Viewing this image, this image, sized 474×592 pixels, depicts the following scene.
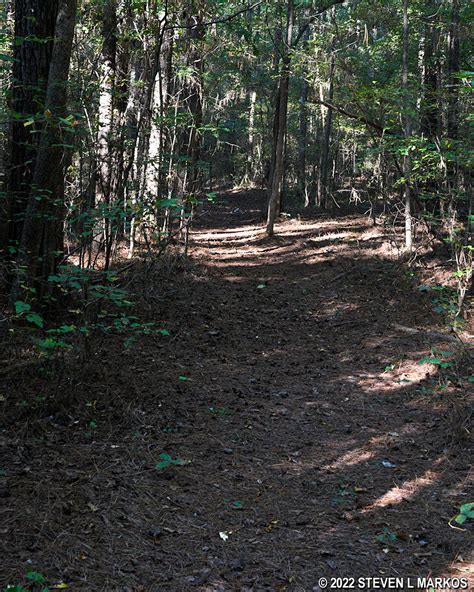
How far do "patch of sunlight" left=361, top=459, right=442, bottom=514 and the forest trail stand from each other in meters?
0.02

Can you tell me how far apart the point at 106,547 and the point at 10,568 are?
57cm

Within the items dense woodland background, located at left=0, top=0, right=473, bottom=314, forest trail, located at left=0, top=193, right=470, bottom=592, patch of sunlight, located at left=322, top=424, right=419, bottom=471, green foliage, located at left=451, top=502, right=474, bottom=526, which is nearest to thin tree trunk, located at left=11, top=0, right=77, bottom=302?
dense woodland background, located at left=0, top=0, right=473, bottom=314

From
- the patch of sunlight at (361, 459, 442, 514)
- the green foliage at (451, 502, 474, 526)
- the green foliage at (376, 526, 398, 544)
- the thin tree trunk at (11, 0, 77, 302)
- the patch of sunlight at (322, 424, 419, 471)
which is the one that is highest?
the thin tree trunk at (11, 0, 77, 302)

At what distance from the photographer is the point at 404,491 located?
4.16m

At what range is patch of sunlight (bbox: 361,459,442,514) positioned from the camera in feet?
13.0

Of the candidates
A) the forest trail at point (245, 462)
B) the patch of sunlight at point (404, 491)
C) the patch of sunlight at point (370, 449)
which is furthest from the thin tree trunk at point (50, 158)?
the patch of sunlight at point (404, 491)

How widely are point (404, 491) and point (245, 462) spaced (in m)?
1.37

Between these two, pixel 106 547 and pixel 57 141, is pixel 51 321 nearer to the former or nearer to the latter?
pixel 57 141

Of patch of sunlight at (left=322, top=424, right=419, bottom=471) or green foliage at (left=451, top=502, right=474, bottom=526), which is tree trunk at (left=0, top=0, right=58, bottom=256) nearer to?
patch of sunlight at (left=322, top=424, right=419, bottom=471)

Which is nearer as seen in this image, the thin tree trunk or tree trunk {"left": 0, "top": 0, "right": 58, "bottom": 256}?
the thin tree trunk

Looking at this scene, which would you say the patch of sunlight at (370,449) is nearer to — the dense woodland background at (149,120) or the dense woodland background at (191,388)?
the dense woodland background at (191,388)

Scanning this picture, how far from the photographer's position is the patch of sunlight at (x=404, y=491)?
156 inches

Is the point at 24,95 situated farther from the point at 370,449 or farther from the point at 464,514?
the point at 464,514

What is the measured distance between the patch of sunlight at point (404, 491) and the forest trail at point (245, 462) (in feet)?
0.05
